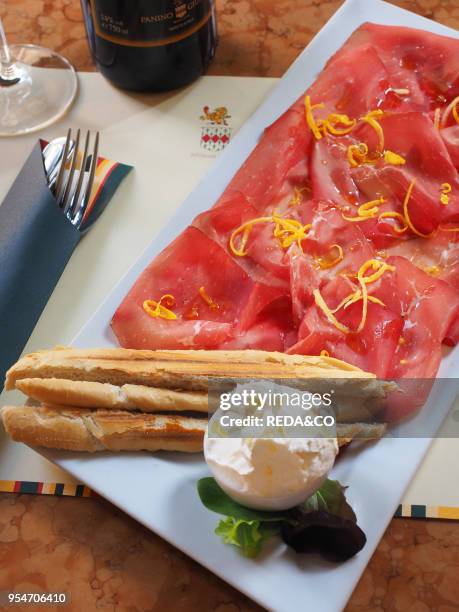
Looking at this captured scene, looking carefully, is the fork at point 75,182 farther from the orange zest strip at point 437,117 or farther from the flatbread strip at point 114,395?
the orange zest strip at point 437,117

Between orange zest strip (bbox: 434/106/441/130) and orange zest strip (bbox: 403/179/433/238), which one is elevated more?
orange zest strip (bbox: 434/106/441/130)

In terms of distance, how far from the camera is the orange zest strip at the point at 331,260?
1.46m

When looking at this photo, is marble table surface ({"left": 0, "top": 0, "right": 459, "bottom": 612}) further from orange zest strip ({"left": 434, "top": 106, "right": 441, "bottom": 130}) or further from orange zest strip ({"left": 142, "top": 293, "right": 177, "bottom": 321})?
orange zest strip ({"left": 434, "top": 106, "right": 441, "bottom": 130})

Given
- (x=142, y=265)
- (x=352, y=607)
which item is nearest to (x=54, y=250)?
(x=142, y=265)

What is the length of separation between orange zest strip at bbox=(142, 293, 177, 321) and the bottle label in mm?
583

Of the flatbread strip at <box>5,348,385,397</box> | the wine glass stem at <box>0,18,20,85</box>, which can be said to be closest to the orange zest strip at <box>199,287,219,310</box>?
the flatbread strip at <box>5,348,385,397</box>

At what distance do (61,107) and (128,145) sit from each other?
7.9 inches

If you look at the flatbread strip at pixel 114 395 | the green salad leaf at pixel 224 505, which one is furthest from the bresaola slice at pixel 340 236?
the green salad leaf at pixel 224 505

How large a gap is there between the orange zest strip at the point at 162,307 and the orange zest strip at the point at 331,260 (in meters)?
0.26

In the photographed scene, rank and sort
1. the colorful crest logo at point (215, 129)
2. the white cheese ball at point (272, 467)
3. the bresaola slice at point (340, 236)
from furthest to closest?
the colorful crest logo at point (215, 129) < the bresaola slice at point (340, 236) < the white cheese ball at point (272, 467)

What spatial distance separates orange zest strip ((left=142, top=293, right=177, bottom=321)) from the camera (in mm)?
1437

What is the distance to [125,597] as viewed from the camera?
129 centimetres

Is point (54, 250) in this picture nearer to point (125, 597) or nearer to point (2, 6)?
point (125, 597)

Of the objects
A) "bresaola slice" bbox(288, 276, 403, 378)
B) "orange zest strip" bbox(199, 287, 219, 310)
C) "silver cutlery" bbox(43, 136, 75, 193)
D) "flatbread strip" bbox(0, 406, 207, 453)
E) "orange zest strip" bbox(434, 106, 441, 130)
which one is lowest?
"flatbread strip" bbox(0, 406, 207, 453)
